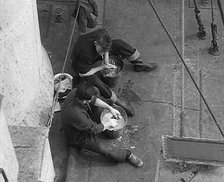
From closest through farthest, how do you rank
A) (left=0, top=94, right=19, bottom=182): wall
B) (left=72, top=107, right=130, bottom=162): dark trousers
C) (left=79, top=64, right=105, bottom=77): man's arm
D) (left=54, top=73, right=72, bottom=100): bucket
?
(left=0, top=94, right=19, bottom=182): wall → (left=72, top=107, right=130, bottom=162): dark trousers → (left=79, top=64, right=105, bottom=77): man's arm → (left=54, top=73, right=72, bottom=100): bucket

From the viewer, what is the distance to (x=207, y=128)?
7.84 metres

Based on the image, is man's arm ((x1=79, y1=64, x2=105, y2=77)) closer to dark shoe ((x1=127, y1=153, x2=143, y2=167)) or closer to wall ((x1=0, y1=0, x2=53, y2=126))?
wall ((x1=0, y1=0, x2=53, y2=126))

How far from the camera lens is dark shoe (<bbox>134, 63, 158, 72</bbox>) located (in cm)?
841

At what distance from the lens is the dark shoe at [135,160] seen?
7398 mm

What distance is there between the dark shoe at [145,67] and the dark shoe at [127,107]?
77cm

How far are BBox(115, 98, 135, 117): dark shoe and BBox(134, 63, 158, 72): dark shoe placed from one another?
768 mm


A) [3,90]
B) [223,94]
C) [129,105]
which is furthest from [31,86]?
[223,94]

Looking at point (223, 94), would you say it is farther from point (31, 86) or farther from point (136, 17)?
point (31, 86)

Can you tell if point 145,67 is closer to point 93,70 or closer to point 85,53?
point 93,70

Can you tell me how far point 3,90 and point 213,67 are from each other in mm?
3794

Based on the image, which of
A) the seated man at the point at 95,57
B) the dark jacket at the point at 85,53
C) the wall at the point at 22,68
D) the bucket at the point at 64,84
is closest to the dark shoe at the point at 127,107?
the seated man at the point at 95,57

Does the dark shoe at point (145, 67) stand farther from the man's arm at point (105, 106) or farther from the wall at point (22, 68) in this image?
the wall at point (22, 68)

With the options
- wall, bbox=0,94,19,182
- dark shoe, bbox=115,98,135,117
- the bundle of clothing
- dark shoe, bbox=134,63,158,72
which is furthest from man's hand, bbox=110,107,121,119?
wall, bbox=0,94,19,182

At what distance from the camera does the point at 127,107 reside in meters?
7.87
